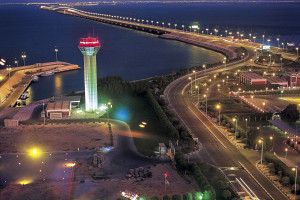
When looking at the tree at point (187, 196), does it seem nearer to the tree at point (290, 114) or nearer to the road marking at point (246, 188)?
the road marking at point (246, 188)

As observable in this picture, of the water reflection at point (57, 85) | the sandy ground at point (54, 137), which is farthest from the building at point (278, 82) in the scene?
the water reflection at point (57, 85)

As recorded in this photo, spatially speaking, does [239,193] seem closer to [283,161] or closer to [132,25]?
[283,161]

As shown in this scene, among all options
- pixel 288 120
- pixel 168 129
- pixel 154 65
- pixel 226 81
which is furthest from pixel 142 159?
pixel 154 65

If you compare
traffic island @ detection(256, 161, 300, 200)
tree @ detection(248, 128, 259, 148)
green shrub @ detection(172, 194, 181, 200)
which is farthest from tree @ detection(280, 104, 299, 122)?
green shrub @ detection(172, 194, 181, 200)

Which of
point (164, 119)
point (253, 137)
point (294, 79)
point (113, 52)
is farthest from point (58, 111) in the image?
point (113, 52)

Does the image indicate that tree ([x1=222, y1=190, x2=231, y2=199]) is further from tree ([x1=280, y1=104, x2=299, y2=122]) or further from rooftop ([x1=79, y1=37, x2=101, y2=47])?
rooftop ([x1=79, y1=37, x2=101, y2=47])

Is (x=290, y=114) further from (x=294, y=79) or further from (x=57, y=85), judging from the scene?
(x=57, y=85)

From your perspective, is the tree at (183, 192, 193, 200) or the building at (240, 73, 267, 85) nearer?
the tree at (183, 192, 193, 200)
